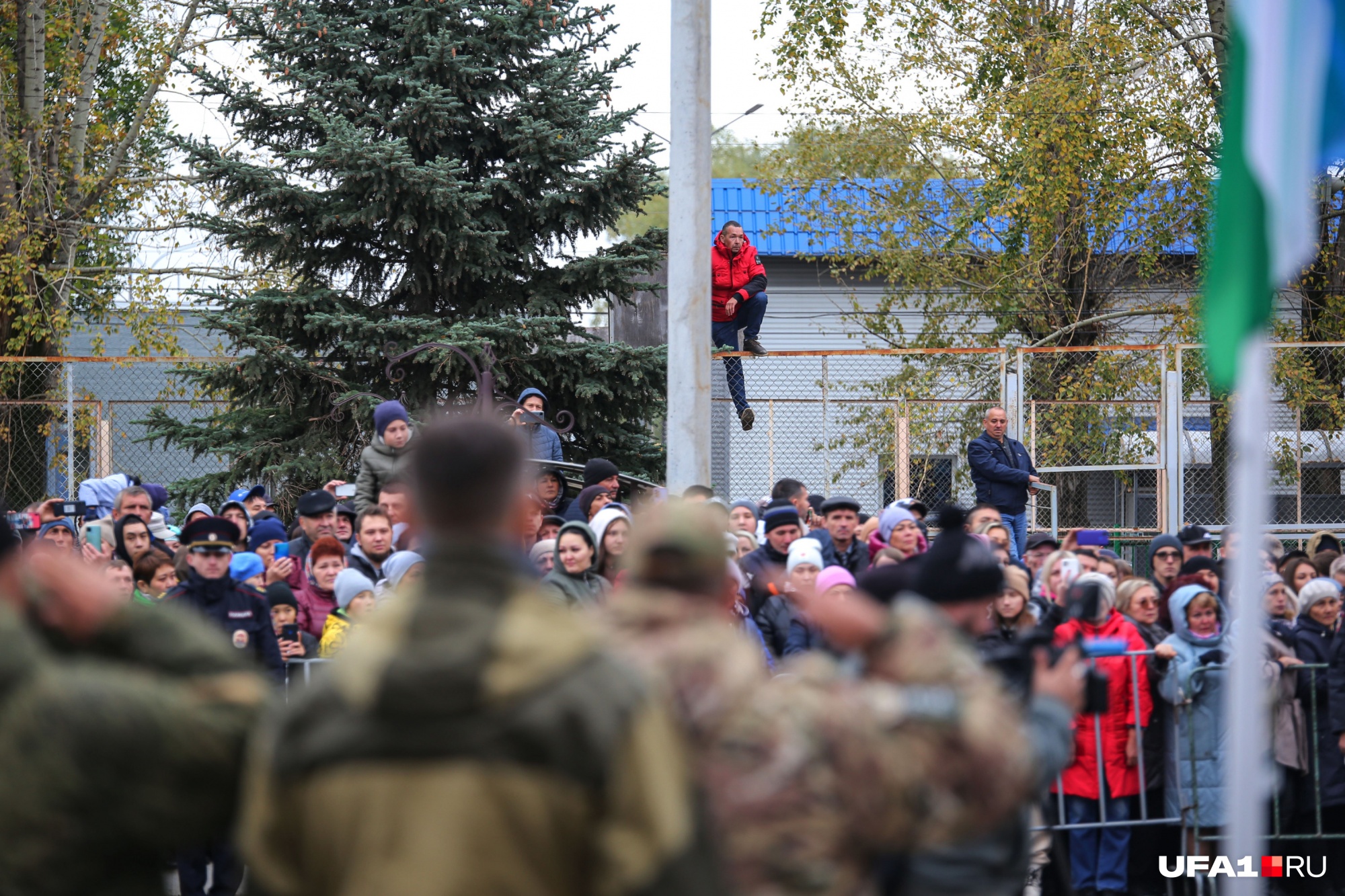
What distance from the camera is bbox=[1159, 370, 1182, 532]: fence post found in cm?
1380

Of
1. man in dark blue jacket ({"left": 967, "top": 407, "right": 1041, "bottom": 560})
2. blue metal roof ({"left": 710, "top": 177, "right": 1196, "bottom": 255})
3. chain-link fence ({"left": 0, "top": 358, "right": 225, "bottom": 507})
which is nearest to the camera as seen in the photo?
man in dark blue jacket ({"left": 967, "top": 407, "right": 1041, "bottom": 560})

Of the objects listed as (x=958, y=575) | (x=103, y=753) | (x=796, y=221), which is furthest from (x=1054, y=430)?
(x=103, y=753)

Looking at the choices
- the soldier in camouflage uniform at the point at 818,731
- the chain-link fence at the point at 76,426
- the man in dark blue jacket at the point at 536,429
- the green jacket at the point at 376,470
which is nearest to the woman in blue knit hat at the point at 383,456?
the green jacket at the point at 376,470

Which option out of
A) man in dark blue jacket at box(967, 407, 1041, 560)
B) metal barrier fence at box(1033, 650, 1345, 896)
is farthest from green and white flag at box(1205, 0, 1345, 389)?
man in dark blue jacket at box(967, 407, 1041, 560)

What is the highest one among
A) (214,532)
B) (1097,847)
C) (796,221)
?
→ (796,221)

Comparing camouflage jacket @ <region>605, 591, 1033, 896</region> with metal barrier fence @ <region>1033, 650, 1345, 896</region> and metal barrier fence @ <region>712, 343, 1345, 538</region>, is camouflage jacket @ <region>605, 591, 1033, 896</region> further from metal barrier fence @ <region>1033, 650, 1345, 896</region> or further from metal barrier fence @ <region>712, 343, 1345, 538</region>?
metal barrier fence @ <region>712, 343, 1345, 538</region>

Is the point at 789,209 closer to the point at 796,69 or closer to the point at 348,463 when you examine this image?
the point at 796,69

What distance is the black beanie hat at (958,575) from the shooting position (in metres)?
3.62

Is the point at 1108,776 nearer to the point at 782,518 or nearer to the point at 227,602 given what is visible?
the point at 782,518

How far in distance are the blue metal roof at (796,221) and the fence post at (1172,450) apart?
22.3 feet

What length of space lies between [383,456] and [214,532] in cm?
259

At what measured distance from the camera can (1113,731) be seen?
733cm

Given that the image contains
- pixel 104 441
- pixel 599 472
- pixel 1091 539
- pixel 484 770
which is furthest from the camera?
pixel 104 441

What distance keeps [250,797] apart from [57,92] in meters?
20.2
